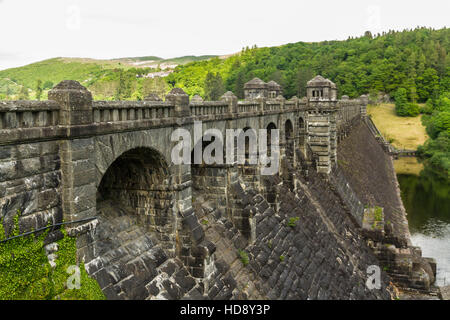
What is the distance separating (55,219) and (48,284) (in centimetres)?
136

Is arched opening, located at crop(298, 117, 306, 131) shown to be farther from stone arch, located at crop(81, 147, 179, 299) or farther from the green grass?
stone arch, located at crop(81, 147, 179, 299)

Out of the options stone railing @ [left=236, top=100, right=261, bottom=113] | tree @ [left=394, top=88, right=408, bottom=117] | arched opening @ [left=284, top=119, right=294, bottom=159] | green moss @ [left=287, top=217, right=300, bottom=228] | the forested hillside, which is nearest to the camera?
stone railing @ [left=236, top=100, right=261, bottom=113]

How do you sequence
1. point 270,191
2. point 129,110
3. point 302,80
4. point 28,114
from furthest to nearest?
point 302,80 → point 270,191 → point 129,110 → point 28,114

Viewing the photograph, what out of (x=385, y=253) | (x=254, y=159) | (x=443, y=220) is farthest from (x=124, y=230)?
(x=443, y=220)

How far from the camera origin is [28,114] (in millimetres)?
8422

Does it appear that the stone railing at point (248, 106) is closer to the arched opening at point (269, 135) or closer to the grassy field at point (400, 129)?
the arched opening at point (269, 135)

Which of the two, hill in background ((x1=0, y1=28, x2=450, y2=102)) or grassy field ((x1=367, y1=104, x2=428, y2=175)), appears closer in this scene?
grassy field ((x1=367, y1=104, x2=428, y2=175))

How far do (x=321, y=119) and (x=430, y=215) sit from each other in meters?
24.9

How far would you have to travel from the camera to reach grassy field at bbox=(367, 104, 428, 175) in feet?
306

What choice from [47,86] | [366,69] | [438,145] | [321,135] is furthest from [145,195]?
[366,69]

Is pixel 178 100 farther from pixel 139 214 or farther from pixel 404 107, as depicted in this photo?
pixel 404 107

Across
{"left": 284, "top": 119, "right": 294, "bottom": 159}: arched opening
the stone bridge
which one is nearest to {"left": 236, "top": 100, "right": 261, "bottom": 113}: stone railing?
the stone bridge

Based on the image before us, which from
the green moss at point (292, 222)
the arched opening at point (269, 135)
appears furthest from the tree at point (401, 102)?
the green moss at point (292, 222)

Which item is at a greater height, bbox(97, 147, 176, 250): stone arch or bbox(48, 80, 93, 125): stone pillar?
bbox(48, 80, 93, 125): stone pillar
